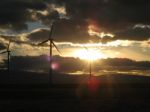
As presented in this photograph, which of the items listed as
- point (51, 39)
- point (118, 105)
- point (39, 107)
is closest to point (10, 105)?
point (39, 107)

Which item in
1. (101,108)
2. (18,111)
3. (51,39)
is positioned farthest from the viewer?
(51,39)

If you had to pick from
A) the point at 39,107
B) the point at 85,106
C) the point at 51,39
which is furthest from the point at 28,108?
the point at 51,39

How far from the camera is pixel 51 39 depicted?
184 meters

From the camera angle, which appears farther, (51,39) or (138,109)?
(51,39)

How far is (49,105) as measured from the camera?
112 m

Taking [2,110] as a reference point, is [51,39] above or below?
above

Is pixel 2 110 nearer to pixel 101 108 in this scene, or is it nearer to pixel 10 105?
pixel 10 105

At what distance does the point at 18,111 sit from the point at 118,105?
1016 inches

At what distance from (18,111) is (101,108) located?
19.0 meters

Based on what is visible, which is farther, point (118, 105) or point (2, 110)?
point (118, 105)

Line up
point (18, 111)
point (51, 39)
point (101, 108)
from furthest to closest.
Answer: point (51, 39) < point (101, 108) < point (18, 111)

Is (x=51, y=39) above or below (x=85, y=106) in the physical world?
above

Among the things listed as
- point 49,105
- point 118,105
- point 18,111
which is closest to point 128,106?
point 118,105

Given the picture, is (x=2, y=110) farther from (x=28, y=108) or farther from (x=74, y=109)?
(x=74, y=109)
